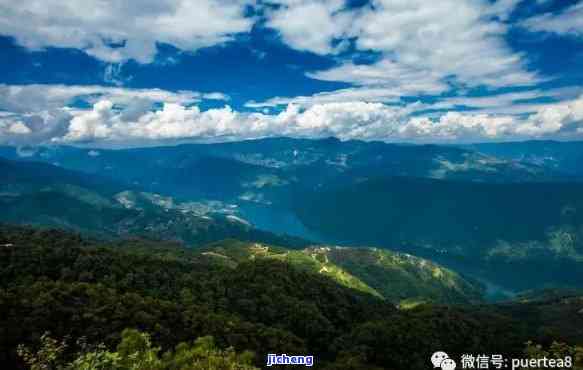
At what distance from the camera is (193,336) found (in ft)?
461

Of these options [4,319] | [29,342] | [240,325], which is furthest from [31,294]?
[240,325]

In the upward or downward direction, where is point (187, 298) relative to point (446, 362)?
downward

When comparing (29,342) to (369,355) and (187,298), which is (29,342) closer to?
(187,298)

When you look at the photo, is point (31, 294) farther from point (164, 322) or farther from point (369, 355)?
point (369, 355)

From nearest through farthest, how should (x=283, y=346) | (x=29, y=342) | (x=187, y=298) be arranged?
(x=29, y=342) → (x=283, y=346) → (x=187, y=298)

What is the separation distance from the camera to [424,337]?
177625mm

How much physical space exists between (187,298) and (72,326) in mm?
76951

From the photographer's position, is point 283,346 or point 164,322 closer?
point 164,322

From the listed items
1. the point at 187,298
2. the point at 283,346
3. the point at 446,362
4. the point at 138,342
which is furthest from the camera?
the point at 187,298

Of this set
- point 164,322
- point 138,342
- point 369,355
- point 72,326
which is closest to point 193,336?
point 164,322

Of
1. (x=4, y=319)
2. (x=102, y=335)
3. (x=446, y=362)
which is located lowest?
(x=102, y=335)

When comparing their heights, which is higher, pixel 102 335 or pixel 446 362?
pixel 446 362

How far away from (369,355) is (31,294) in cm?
11922

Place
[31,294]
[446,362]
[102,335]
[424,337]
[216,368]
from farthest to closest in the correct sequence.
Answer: [424,337], [31,294], [102,335], [446,362], [216,368]
